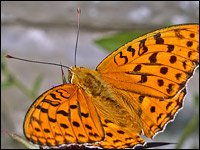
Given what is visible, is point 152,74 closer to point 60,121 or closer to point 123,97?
point 123,97

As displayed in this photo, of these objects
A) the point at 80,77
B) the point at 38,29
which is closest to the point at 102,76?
the point at 80,77

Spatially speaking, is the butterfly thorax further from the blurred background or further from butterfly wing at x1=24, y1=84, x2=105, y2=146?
the blurred background

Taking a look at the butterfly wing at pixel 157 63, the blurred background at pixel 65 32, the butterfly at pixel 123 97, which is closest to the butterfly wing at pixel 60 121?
the butterfly at pixel 123 97

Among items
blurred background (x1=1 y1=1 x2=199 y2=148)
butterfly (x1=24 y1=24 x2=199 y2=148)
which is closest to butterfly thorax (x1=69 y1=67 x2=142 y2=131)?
butterfly (x1=24 y1=24 x2=199 y2=148)

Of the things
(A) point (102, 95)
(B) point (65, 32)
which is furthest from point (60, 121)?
(B) point (65, 32)

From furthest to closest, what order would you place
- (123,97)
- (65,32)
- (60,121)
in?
1. (65,32)
2. (123,97)
3. (60,121)

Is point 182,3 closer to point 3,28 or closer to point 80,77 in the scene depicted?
point 3,28

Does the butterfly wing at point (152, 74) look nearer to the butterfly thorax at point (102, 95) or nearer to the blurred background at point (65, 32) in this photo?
the butterfly thorax at point (102, 95)
